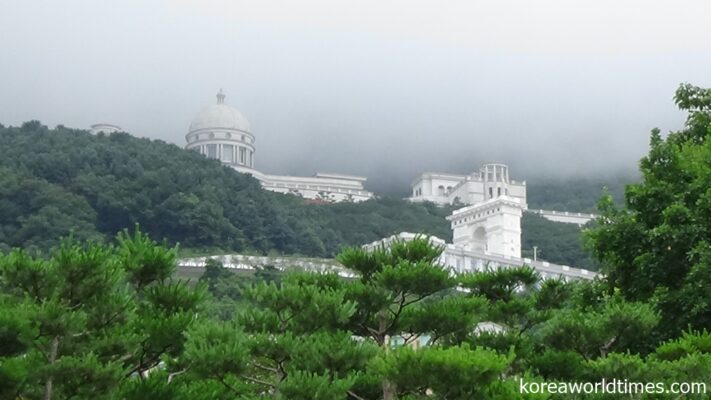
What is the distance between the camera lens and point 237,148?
92000 mm

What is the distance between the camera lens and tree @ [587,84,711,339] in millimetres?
11500

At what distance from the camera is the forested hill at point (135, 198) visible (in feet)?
187

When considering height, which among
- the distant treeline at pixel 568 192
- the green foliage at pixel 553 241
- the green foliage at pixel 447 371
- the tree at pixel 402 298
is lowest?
the green foliage at pixel 447 371

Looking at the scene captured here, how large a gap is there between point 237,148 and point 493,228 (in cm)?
3144

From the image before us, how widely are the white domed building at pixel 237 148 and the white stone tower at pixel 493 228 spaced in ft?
70.3

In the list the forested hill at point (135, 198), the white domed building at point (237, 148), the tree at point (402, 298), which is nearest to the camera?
the tree at point (402, 298)

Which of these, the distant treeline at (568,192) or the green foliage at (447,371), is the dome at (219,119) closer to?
the distant treeline at (568,192)

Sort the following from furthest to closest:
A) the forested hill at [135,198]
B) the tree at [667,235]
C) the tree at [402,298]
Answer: the forested hill at [135,198] → the tree at [667,235] → the tree at [402,298]

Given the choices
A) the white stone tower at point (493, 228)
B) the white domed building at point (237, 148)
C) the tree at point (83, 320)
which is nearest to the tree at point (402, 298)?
the tree at point (83, 320)

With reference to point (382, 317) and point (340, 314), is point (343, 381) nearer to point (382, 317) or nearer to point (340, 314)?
point (340, 314)

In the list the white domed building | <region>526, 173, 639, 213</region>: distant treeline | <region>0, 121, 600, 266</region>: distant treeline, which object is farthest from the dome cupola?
<region>526, 173, 639, 213</region>: distant treeline

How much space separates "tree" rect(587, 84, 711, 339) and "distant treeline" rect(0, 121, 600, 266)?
3929 cm

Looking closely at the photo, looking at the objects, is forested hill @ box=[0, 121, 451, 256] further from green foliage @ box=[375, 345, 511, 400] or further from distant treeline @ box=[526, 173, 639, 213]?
green foliage @ box=[375, 345, 511, 400]

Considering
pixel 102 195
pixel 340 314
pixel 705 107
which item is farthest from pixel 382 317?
pixel 102 195
